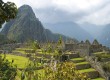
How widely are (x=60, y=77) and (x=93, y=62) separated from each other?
1168 inches

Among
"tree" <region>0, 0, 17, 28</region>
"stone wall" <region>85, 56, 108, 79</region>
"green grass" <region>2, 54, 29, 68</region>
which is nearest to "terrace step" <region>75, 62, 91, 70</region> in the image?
"stone wall" <region>85, 56, 108, 79</region>

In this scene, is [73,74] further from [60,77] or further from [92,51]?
[92,51]

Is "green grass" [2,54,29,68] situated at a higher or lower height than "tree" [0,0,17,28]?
lower

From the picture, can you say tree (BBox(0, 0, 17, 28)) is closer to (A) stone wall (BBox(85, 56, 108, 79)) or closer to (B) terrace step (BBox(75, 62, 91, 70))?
(B) terrace step (BBox(75, 62, 91, 70))

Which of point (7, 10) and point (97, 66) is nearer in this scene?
point (7, 10)

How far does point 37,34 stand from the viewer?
647 ft

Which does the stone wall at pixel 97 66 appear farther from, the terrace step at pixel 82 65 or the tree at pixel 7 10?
the tree at pixel 7 10

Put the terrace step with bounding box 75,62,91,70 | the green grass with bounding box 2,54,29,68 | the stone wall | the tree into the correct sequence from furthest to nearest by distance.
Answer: the green grass with bounding box 2,54,29,68 < the stone wall < the terrace step with bounding box 75,62,91,70 < the tree

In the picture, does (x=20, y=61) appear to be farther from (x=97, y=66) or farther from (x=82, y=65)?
(x=97, y=66)

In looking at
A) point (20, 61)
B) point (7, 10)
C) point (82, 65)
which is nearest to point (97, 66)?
point (82, 65)

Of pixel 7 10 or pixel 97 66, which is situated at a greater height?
pixel 7 10

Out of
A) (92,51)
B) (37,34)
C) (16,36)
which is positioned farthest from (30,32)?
(92,51)

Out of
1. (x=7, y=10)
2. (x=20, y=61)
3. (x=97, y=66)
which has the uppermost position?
(x=7, y=10)

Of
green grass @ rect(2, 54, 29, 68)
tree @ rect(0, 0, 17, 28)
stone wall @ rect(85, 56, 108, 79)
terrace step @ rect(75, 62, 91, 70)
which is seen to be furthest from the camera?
green grass @ rect(2, 54, 29, 68)
